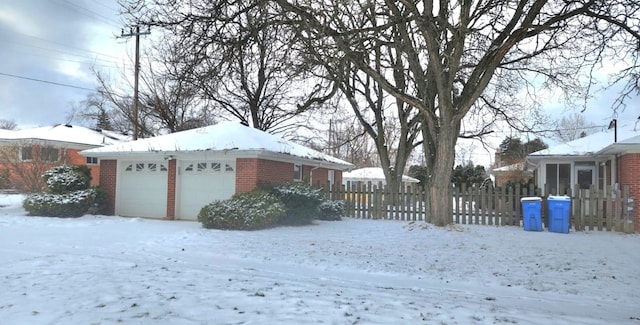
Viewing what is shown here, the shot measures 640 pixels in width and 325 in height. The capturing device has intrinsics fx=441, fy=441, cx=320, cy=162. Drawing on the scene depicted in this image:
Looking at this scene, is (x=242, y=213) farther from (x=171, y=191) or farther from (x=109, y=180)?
(x=109, y=180)

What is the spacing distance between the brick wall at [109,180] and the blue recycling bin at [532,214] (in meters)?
14.3

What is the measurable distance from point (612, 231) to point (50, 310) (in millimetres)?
14917

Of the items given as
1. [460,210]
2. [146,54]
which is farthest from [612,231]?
[146,54]

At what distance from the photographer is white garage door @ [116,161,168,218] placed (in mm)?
15938

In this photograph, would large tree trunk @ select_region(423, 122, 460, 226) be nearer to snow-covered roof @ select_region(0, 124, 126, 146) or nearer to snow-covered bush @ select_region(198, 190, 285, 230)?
snow-covered bush @ select_region(198, 190, 285, 230)

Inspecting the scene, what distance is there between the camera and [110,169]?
654 inches

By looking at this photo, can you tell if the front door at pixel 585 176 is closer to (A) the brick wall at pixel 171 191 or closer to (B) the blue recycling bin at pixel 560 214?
(B) the blue recycling bin at pixel 560 214

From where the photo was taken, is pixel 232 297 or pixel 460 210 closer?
pixel 232 297

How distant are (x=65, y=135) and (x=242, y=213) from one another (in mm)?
23965

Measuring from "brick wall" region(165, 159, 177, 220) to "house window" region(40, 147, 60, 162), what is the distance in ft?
28.1

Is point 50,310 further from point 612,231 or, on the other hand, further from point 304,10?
point 612,231

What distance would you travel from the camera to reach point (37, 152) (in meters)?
20.1

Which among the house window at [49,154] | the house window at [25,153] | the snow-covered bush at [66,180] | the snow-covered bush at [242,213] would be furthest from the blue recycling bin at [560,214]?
the house window at [25,153]

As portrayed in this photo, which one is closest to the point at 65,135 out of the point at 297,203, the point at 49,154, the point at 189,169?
the point at 49,154
